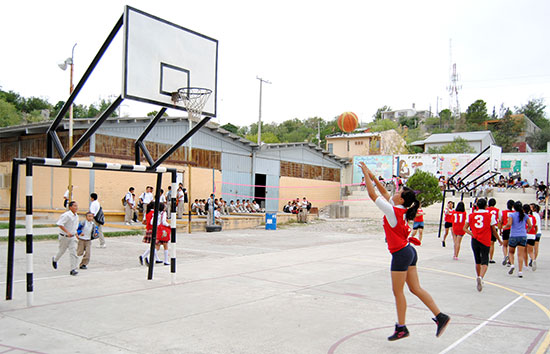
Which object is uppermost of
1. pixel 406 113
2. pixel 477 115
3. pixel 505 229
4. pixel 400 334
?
pixel 406 113

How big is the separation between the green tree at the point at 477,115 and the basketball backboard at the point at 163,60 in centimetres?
7734

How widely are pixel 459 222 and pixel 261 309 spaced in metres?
8.09

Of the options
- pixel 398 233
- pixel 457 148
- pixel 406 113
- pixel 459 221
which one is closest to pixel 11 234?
pixel 398 233

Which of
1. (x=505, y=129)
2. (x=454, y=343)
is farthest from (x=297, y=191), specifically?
(x=505, y=129)

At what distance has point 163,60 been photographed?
29.5 ft

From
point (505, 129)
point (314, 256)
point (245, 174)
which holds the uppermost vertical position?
point (505, 129)

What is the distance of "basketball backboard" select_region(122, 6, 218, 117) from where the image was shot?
324 inches

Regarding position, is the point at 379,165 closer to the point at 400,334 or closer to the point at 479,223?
the point at 479,223

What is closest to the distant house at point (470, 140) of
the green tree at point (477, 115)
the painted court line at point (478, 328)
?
the green tree at point (477, 115)

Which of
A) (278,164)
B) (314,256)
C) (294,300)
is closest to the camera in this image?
(294,300)

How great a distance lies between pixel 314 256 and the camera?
1366 centimetres

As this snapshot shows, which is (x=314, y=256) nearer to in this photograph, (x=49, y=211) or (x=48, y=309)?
(x=48, y=309)

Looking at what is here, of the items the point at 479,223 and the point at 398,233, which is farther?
the point at 479,223

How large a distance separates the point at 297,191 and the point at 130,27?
30.9 metres
